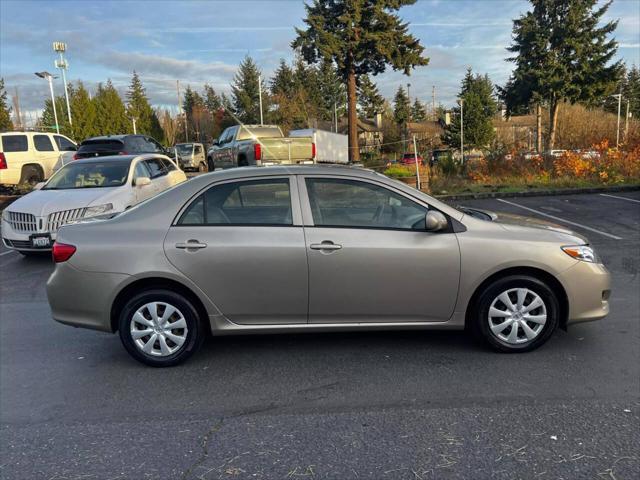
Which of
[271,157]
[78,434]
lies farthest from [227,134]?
[78,434]

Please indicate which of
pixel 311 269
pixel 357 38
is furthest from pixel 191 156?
pixel 311 269

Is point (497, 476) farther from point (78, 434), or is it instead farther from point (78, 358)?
point (78, 358)

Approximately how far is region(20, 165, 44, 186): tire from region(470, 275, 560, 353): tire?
15704 millimetres

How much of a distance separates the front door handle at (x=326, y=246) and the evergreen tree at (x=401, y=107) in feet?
245

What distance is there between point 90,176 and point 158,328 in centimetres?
588

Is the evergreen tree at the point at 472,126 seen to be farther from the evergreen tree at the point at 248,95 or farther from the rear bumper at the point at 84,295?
the rear bumper at the point at 84,295

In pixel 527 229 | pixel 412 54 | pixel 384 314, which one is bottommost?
pixel 384 314

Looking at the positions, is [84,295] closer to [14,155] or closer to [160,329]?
[160,329]

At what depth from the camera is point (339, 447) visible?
2.93 metres

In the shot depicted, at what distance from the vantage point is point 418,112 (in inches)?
3455

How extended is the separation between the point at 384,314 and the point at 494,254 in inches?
39.5

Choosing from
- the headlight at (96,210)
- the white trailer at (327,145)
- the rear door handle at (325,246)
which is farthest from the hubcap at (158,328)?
the white trailer at (327,145)

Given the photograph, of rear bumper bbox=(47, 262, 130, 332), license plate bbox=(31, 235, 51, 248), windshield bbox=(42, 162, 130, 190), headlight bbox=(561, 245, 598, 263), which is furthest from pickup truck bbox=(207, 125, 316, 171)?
headlight bbox=(561, 245, 598, 263)

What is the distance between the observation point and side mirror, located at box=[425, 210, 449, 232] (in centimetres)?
394
